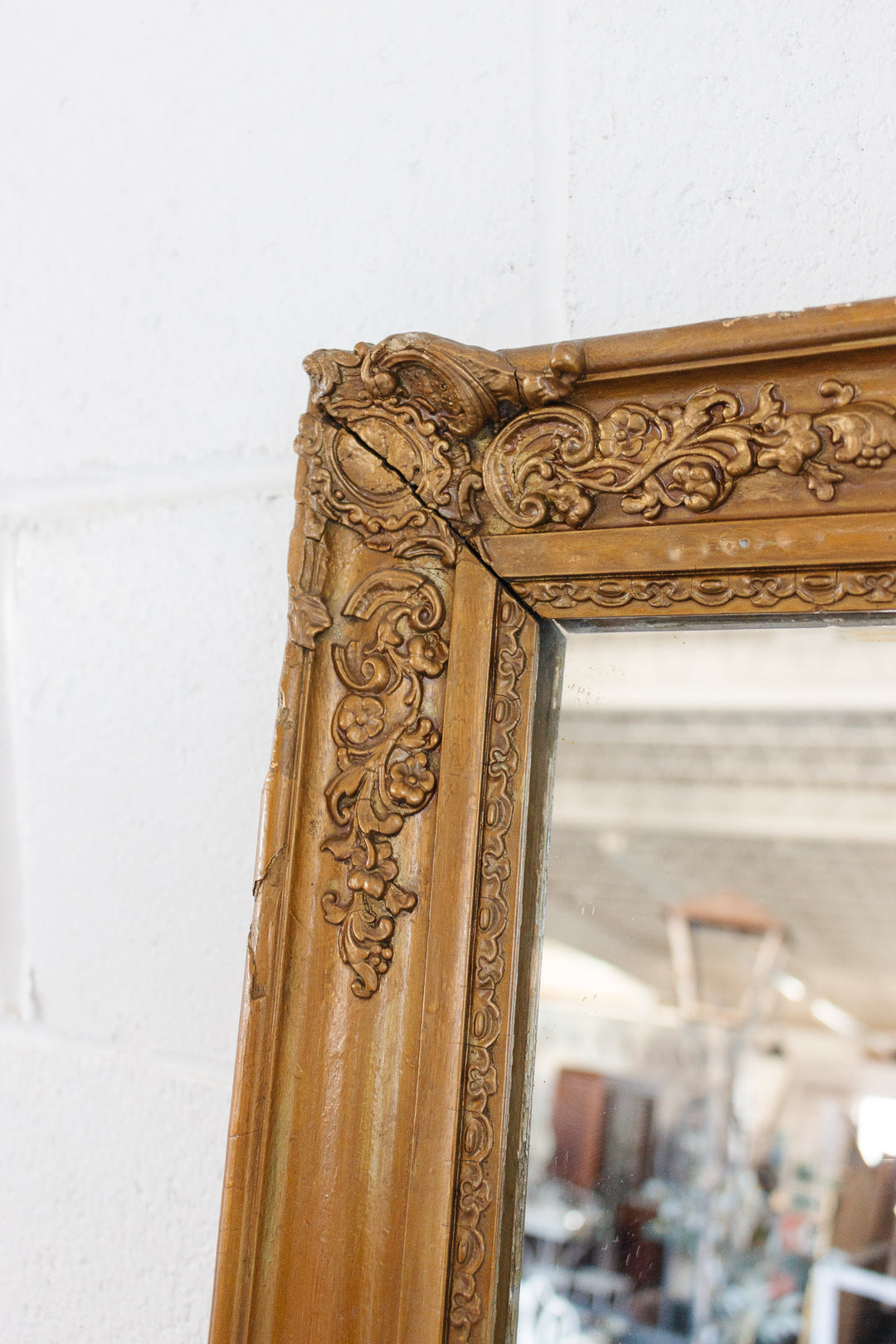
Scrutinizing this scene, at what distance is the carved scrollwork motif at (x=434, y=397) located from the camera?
559mm

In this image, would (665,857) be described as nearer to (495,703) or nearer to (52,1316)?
(495,703)

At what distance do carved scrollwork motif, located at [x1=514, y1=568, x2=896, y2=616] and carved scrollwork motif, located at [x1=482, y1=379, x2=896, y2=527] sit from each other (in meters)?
0.03

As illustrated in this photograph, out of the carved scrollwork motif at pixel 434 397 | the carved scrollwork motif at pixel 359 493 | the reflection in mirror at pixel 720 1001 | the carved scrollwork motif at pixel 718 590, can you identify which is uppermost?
the carved scrollwork motif at pixel 434 397

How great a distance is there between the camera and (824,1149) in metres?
0.47

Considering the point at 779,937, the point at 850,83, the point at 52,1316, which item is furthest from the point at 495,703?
the point at 52,1316

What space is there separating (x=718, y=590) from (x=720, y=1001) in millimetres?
188

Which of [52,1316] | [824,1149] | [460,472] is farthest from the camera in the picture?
[52,1316]

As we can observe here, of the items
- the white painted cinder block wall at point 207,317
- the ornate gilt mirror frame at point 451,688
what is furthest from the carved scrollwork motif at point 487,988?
the white painted cinder block wall at point 207,317

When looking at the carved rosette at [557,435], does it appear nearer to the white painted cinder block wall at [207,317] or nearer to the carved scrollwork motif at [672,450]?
the carved scrollwork motif at [672,450]

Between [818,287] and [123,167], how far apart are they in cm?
49

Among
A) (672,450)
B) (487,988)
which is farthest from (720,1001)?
(672,450)

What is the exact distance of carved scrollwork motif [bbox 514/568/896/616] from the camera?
0.49 m

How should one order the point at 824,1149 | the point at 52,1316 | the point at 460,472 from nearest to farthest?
1. the point at 824,1149
2. the point at 460,472
3. the point at 52,1316

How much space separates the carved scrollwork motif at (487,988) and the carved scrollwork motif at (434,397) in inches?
2.9
